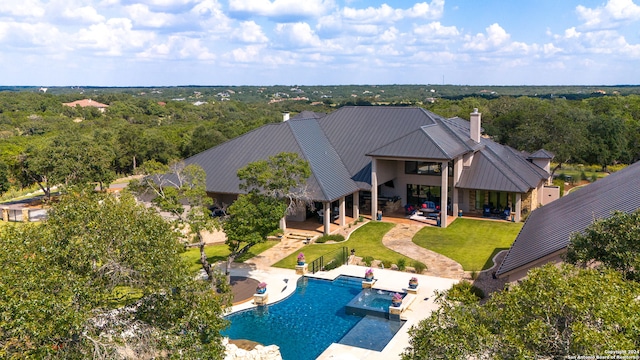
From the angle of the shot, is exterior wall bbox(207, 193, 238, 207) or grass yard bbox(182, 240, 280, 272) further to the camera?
exterior wall bbox(207, 193, 238, 207)

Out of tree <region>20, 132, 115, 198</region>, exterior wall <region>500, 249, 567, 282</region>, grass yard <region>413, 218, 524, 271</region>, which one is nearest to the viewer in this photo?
exterior wall <region>500, 249, 567, 282</region>

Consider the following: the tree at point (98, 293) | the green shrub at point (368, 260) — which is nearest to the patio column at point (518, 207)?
the green shrub at point (368, 260)

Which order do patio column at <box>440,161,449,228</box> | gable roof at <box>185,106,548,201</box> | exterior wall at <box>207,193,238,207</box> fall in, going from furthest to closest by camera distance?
exterior wall at <box>207,193,238,207</box>
gable roof at <box>185,106,548,201</box>
patio column at <box>440,161,449,228</box>

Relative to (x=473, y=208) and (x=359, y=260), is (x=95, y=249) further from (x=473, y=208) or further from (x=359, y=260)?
(x=473, y=208)

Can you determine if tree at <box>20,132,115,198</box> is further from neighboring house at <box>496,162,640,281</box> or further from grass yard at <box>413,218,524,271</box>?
neighboring house at <box>496,162,640,281</box>

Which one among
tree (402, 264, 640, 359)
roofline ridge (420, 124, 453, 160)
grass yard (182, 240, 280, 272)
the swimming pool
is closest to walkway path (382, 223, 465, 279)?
the swimming pool

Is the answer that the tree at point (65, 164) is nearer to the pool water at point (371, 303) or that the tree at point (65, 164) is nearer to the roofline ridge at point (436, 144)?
the roofline ridge at point (436, 144)
